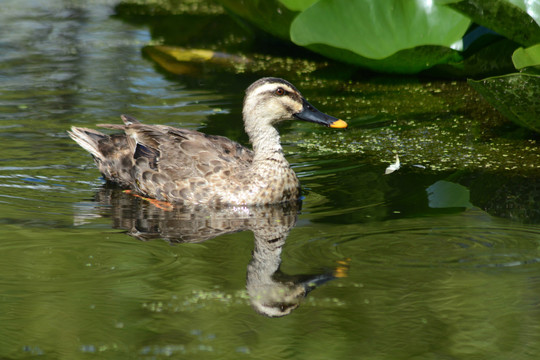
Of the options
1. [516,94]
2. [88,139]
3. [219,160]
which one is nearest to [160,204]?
[219,160]

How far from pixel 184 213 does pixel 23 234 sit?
1.26m

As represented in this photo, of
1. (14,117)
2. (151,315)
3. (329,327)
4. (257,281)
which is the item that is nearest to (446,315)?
(329,327)

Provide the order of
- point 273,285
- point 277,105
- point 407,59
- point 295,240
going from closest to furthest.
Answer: point 273,285, point 295,240, point 277,105, point 407,59

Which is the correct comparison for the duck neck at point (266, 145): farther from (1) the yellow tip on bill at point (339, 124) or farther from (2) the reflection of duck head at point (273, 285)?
(2) the reflection of duck head at point (273, 285)

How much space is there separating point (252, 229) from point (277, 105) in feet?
4.49

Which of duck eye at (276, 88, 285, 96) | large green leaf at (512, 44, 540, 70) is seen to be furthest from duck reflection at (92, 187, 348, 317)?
large green leaf at (512, 44, 540, 70)

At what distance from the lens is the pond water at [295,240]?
176 inches

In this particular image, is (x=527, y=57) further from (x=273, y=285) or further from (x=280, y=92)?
(x=273, y=285)

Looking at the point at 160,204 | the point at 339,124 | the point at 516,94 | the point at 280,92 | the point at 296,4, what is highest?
the point at 296,4

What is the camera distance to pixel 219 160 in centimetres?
713

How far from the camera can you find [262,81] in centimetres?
731

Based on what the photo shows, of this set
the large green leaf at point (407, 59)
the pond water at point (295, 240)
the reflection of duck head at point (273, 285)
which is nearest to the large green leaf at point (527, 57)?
the pond water at point (295, 240)

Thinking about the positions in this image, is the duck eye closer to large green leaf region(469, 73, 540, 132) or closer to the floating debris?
the floating debris

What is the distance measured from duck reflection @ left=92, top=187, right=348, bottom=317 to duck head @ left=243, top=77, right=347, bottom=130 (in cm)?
79
